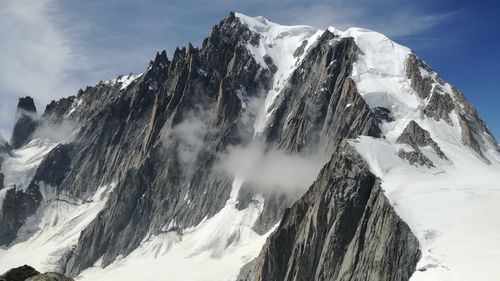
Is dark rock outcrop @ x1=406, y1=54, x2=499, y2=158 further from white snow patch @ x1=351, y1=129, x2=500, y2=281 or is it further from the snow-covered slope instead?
white snow patch @ x1=351, y1=129, x2=500, y2=281

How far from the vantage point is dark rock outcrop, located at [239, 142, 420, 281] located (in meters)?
93.9

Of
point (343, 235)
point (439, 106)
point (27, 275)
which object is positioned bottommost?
point (27, 275)

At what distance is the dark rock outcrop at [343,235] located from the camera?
93875mm

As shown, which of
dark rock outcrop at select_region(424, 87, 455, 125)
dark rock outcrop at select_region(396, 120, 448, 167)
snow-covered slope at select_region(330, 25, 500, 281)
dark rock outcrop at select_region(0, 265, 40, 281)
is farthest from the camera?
dark rock outcrop at select_region(424, 87, 455, 125)

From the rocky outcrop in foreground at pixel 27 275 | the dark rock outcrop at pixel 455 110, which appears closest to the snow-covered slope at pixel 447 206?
the dark rock outcrop at pixel 455 110

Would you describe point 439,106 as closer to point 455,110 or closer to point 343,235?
point 455,110

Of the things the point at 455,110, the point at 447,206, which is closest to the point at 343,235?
the point at 447,206

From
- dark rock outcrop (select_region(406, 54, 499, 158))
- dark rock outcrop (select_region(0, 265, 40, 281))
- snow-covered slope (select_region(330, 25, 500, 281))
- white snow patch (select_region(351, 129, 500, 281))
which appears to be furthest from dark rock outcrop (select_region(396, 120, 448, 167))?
dark rock outcrop (select_region(0, 265, 40, 281))

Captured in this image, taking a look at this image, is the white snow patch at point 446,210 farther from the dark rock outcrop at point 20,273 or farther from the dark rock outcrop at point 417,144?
the dark rock outcrop at point 20,273

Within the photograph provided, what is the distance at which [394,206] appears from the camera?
9950 cm

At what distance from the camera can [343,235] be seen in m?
108

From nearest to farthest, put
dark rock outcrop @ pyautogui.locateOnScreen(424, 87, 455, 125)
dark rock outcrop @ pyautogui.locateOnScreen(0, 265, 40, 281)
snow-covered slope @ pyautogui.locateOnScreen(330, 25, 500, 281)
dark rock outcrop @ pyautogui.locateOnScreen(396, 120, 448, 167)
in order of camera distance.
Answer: dark rock outcrop @ pyautogui.locateOnScreen(0, 265, 40, 281) → snow-covered slope @ pyautogui.locateOnScreen(330, 25, 500, 281) → dark rock outcrop @ pyautogui.locateOnScreen(396, 120, 448, 167) → dark rock outcrop @ pyautogui.locateOnScreen(424, 87, 455, 125)

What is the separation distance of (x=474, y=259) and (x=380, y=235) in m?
18.3

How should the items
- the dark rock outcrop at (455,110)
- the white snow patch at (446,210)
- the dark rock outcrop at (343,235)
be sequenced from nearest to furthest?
the white snow patch at (446,210) → the dark rock outcrop at (343,235) → the dark rock outcrop at (455,110)
